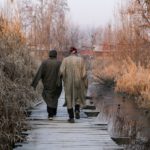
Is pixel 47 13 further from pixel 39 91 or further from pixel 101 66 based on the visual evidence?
pixel 39 91

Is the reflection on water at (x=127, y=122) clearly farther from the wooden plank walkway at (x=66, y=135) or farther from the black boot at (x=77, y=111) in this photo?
the black boot at (x=77, y=111)

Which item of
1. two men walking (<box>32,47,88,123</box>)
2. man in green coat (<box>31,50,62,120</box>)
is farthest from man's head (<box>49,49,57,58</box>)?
two men walking (<box>32,47,88,123</box>)

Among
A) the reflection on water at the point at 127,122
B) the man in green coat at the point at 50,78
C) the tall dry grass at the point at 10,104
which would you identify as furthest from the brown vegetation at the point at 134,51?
the tall dry grass at the point at 10,104

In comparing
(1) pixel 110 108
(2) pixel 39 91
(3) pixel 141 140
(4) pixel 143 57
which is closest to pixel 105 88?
(4) pixel 143 57

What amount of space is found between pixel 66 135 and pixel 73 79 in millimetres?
1962

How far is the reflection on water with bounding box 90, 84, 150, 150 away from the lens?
12.1 m

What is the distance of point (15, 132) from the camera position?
971 centimetres

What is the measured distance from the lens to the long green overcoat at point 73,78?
38.3 feet

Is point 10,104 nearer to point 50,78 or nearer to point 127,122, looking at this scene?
point 50,78

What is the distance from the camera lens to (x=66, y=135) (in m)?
10.1

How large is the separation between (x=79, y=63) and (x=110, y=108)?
31.8 ft

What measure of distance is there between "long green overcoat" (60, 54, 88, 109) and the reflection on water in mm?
1464

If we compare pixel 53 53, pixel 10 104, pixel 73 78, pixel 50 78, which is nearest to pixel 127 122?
pixel 50 78

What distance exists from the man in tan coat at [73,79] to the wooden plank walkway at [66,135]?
0.58m
